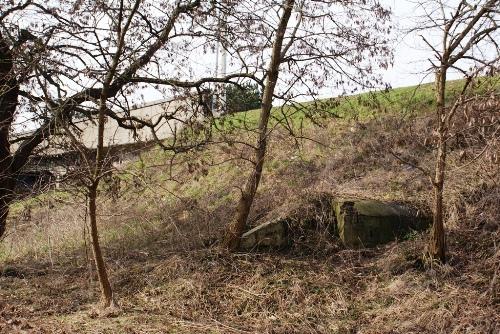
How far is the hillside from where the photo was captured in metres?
7.25

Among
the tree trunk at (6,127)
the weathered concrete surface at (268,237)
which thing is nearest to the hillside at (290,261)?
the weathered concrete surface at (268,237)

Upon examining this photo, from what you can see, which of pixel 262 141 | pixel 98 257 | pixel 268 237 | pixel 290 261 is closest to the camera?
pixel 98 257

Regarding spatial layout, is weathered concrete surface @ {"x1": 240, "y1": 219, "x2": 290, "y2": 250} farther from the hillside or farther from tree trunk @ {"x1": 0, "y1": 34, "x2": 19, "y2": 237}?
tree trunk @ {"x1": 0, "y1": 34, "x2": 19, "y2": 237}

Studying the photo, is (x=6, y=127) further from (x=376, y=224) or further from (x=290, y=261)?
(x=376, y=224)

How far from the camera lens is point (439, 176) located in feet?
24.3

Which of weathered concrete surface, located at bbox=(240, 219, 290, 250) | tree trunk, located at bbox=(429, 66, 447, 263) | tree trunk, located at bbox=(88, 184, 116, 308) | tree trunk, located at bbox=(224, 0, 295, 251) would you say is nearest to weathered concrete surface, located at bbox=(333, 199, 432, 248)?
weathered concrete surface, located at bbox=(240, 219, 290, 250)

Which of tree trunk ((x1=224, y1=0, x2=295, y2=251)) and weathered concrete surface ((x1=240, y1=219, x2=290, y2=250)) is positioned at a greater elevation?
tree trunk ((x1=224, y1=0, x2=295, y2=251))

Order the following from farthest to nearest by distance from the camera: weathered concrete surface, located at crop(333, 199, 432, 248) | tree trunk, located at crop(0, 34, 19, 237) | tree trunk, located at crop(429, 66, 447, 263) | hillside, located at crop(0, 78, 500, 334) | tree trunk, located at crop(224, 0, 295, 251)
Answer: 1. tree trunk, located at crop(0, 34, 19, 237)
2. tree trunk, located at crop(224, 0, 295, 251)
3. weathered concrete surface, located at crop(333, 199, 432, 248)
4. hillside, located at crop(0, 78, 500, 334)
5. tree trunk, located at crop(429, 66, 447, 263)

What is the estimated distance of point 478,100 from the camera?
6.04 metres

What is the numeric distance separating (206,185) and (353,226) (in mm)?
5829

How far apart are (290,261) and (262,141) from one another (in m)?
1.94

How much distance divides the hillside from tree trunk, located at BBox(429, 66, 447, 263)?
24 cm

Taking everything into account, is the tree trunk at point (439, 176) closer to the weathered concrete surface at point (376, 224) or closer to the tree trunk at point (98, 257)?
the weathered concrete surface at point (376, 224)

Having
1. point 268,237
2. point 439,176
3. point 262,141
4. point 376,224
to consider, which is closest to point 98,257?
point 268,237
